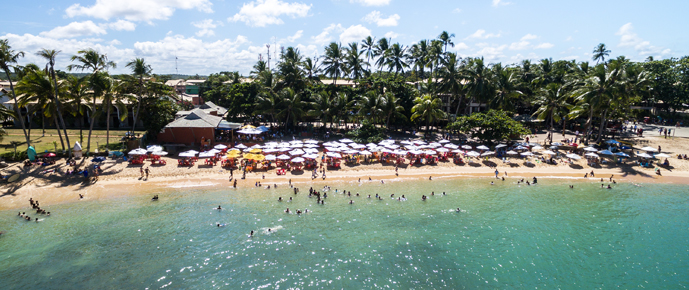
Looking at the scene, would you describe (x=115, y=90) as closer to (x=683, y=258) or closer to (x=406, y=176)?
(x=406, y=176)

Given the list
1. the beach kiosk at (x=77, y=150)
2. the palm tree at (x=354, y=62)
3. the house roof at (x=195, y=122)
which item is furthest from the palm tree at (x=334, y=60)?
the beach kiosk at (x=77, y=150)

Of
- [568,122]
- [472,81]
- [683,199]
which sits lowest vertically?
[683,199]

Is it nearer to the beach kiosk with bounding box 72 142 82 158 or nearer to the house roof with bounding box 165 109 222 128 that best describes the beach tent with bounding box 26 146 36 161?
the beach kiosk with bounding box 72 142 82 158

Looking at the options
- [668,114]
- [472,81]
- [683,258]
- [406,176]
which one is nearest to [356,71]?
[472,81]

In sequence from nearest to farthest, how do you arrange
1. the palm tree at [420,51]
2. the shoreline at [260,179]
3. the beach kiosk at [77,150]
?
1. the shoreline at [260,179]
2. the beach kiosk at [77,150]
3. the palm tree at [420,51]

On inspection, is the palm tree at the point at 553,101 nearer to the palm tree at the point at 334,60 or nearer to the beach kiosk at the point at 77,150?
the palm tree at the point at 334,60

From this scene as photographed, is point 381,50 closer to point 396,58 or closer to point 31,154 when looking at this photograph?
point 396,58
